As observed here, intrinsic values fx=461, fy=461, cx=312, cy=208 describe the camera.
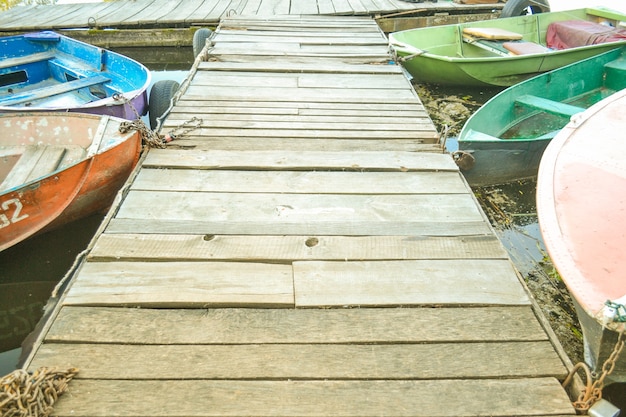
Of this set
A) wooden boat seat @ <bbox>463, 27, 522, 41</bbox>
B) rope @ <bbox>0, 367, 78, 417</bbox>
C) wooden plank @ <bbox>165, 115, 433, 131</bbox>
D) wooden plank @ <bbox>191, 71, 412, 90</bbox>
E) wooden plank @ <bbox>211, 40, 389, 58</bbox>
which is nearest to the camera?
rope @ <bbox>0, 367, 78, 417</bbox>

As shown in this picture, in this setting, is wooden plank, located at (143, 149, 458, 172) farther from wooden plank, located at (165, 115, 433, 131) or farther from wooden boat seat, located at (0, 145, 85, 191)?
wooden boat seat, located at (0, 145, 85, 191)

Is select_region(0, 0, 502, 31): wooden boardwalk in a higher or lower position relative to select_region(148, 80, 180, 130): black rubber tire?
higher

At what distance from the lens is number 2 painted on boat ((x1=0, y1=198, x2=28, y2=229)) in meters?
2.83

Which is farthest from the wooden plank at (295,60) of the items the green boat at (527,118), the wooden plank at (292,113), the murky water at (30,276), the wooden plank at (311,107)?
the murky water at (30,276)

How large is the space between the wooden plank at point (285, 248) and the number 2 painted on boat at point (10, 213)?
1052 mm

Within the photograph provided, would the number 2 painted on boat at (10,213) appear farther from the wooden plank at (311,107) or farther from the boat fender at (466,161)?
the boat fender at (466,161)

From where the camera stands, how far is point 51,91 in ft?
15.9

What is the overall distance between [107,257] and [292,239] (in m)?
0.86

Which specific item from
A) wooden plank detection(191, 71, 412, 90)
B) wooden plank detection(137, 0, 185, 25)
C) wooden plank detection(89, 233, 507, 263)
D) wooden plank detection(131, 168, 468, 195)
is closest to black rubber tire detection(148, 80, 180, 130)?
wooden plank detection(191, 71, 412, 90)

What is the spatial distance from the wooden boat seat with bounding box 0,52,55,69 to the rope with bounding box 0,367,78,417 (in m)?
5.13

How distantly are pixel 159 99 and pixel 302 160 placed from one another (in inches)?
107

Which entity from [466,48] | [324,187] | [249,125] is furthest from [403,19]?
[324,187]

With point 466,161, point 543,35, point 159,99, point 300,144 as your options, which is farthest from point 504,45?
point 159,99

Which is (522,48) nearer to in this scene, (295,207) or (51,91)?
(295,207)
